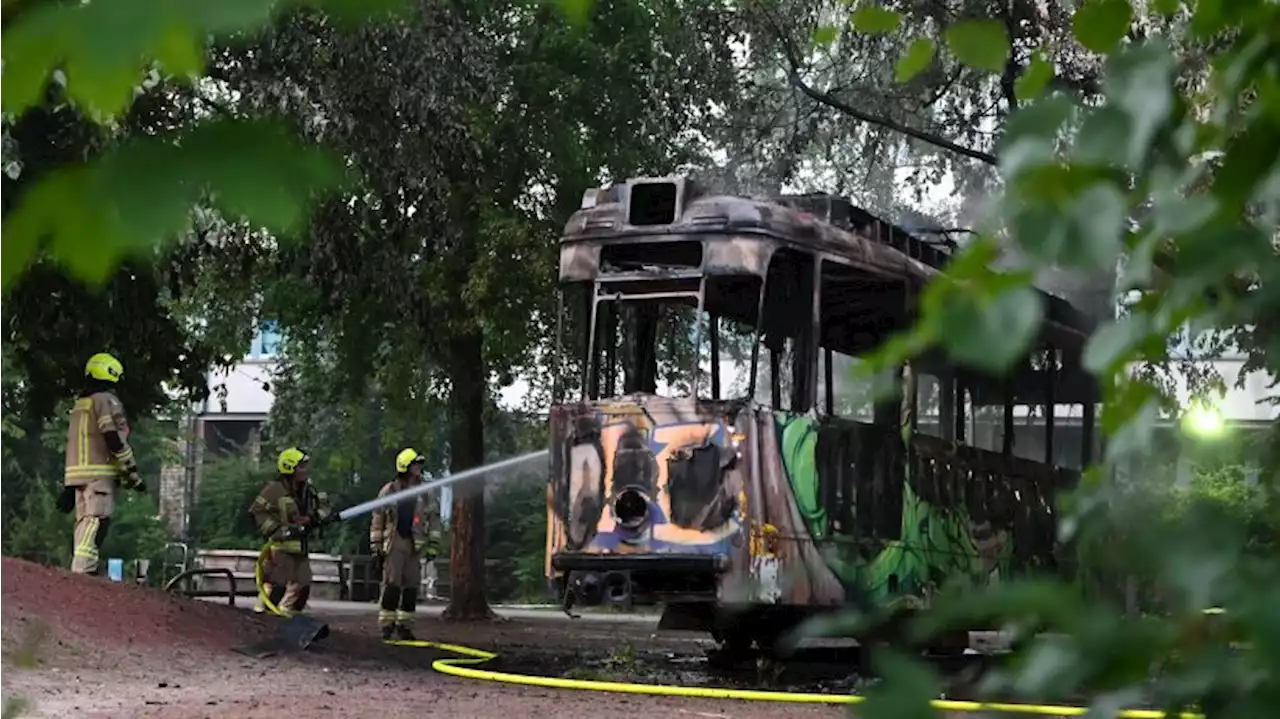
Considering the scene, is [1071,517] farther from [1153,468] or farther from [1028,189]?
[1028,189]

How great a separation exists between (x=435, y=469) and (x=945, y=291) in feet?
109

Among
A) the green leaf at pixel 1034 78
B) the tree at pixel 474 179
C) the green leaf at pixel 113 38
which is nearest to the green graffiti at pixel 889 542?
the tree at pixel 474 179

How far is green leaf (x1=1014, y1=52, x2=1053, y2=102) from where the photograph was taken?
170 centimetres

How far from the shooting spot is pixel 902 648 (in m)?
1.47

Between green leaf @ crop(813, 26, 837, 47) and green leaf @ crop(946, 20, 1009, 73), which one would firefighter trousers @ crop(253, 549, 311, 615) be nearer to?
green leaf @ crop(813, 26, 837, 47)

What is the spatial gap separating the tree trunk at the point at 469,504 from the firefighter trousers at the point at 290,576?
779cm

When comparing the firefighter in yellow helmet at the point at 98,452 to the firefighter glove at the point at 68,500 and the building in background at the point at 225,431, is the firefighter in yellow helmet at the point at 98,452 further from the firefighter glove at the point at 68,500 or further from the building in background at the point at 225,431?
the building in background at the point at 225,431

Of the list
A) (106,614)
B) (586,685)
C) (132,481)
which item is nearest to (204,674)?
(106,614)

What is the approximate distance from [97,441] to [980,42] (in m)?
12.3

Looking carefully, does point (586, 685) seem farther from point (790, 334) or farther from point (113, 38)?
point (113, 38)

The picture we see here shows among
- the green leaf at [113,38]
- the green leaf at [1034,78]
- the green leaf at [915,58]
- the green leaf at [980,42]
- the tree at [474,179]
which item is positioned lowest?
the green leaf at [113,38]

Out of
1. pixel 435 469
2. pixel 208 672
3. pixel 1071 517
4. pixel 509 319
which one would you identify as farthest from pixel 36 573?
pixel 435 469

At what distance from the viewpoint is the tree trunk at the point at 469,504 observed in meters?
23.0

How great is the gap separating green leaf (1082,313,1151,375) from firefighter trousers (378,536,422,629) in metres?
14.3
